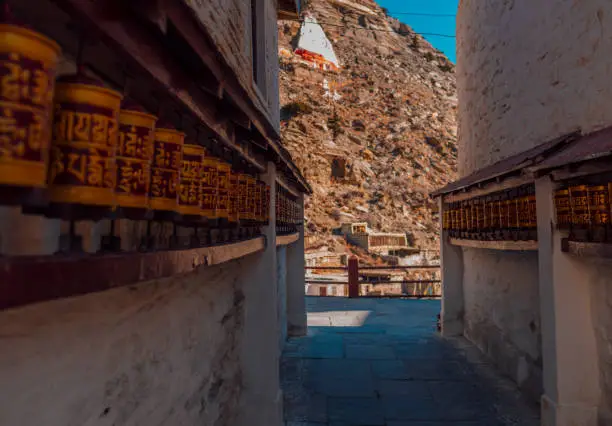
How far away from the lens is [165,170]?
1.75 meters

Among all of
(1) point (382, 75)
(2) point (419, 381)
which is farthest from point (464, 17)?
(1) point (382, 75)

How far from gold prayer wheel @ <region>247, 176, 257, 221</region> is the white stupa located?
41514 millimetres

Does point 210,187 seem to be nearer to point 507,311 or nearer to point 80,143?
point 80,143

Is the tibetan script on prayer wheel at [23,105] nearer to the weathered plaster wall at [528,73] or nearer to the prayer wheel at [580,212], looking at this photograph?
the prayer wheel at [580,212]

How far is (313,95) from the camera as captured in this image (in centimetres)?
3956

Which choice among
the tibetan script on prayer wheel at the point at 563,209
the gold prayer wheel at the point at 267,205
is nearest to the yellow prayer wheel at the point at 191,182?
the gold prayer wheel at the point at 267,205

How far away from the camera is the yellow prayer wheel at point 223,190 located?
259 centimetres

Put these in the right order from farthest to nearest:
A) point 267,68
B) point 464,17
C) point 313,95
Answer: point 313,95 < point 464,17 < point 267,68

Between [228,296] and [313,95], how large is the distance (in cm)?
Result: 3781

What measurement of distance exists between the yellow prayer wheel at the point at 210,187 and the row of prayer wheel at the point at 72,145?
0.44m

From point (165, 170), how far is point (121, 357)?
93 centimetres

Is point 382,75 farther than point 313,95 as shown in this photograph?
Yes

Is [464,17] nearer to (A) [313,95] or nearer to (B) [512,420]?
(B) [512,420]

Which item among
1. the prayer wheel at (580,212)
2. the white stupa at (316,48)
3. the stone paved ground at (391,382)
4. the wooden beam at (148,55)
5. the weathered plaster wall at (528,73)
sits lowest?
the stone paved ground at (391,382)
